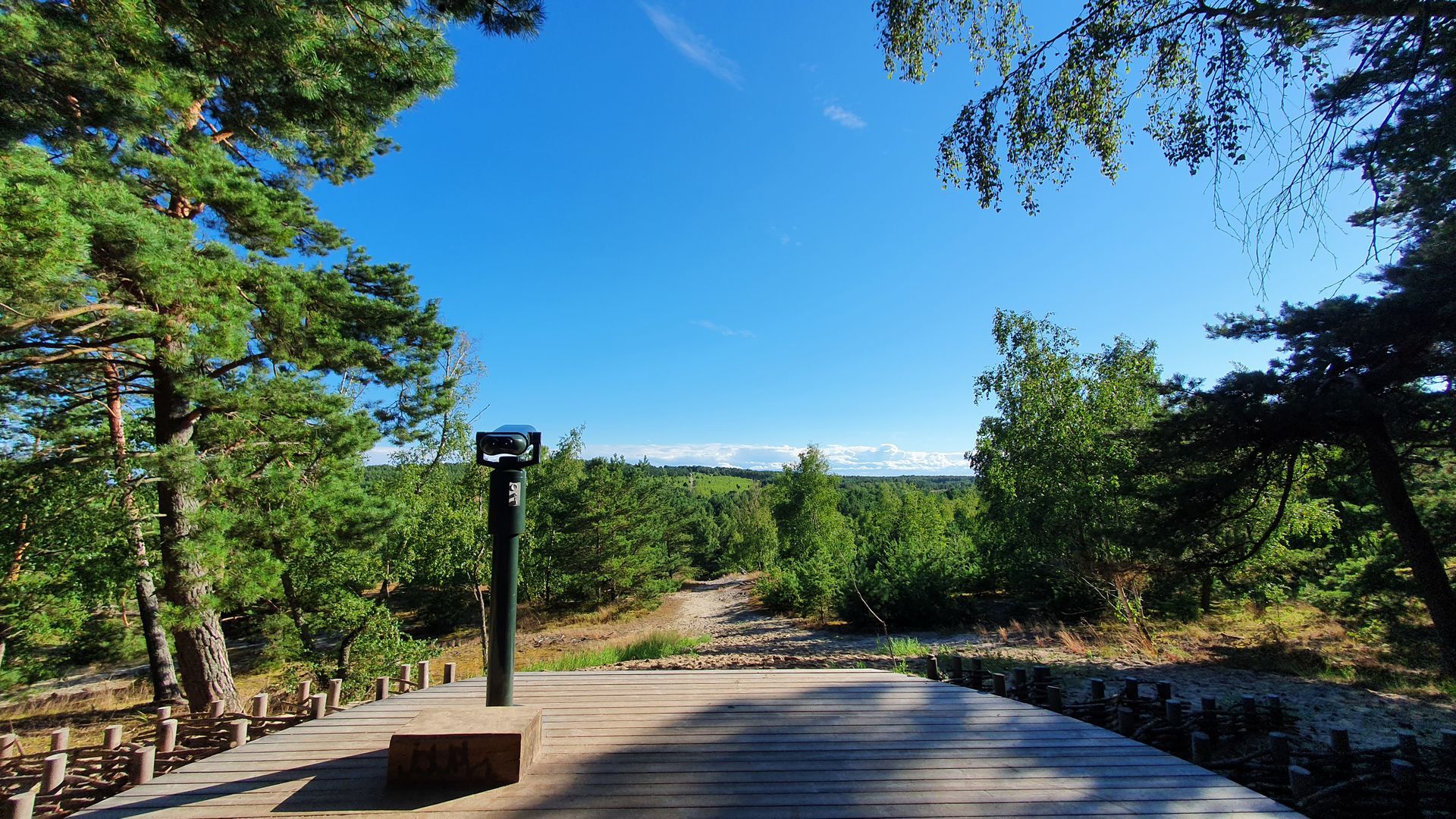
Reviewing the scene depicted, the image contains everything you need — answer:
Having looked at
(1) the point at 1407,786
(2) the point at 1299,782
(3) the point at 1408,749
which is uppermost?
(2) the point at 1299,782

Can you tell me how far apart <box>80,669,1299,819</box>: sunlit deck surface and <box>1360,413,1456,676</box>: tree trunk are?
6.95 m

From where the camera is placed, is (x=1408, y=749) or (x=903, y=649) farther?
(x=903, y=649)

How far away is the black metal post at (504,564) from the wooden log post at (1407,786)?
503 cm

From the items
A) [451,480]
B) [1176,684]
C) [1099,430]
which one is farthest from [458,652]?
[1099,430]

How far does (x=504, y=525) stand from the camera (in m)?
2.73

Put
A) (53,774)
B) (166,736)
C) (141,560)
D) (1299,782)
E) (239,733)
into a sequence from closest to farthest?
(1299,782) → (53,774) → (239,733) → (166,736) → (141,560)

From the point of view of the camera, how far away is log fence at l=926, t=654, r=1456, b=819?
2.91 metres

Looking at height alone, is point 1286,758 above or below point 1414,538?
below

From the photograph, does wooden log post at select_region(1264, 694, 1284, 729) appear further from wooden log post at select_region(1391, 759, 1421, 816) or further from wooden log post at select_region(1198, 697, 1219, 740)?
wooden log post at select_region(1391, 759, 1421, 816)

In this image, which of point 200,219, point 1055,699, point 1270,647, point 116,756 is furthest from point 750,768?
point 1270,647

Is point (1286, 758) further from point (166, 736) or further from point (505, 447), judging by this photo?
point (166, 736)

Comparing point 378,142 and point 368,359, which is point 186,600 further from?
point 378,142

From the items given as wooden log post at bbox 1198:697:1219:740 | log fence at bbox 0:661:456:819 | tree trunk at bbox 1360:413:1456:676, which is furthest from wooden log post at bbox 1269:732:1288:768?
log fence at bbox 0:661:456:819

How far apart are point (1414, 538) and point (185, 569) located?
16.0 m
